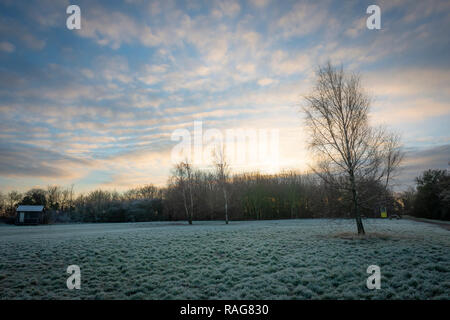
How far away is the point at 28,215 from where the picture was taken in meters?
57.4

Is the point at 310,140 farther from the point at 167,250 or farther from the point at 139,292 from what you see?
the point at 139,292

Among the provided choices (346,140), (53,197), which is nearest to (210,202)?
(346,140)

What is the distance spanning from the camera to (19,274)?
8977 millimetres

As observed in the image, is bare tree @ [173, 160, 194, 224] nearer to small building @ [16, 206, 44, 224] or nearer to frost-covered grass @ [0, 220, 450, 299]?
frost-covered grass @ [0, 220, 450, 299]

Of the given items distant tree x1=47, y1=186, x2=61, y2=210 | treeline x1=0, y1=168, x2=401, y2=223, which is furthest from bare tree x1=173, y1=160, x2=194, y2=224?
distant tree x1=47, y1=186, x2=61, y2=210

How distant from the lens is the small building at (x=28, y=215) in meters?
57.0

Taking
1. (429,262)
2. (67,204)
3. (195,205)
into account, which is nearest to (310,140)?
(429,262)

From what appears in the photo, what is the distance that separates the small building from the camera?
56969mm
